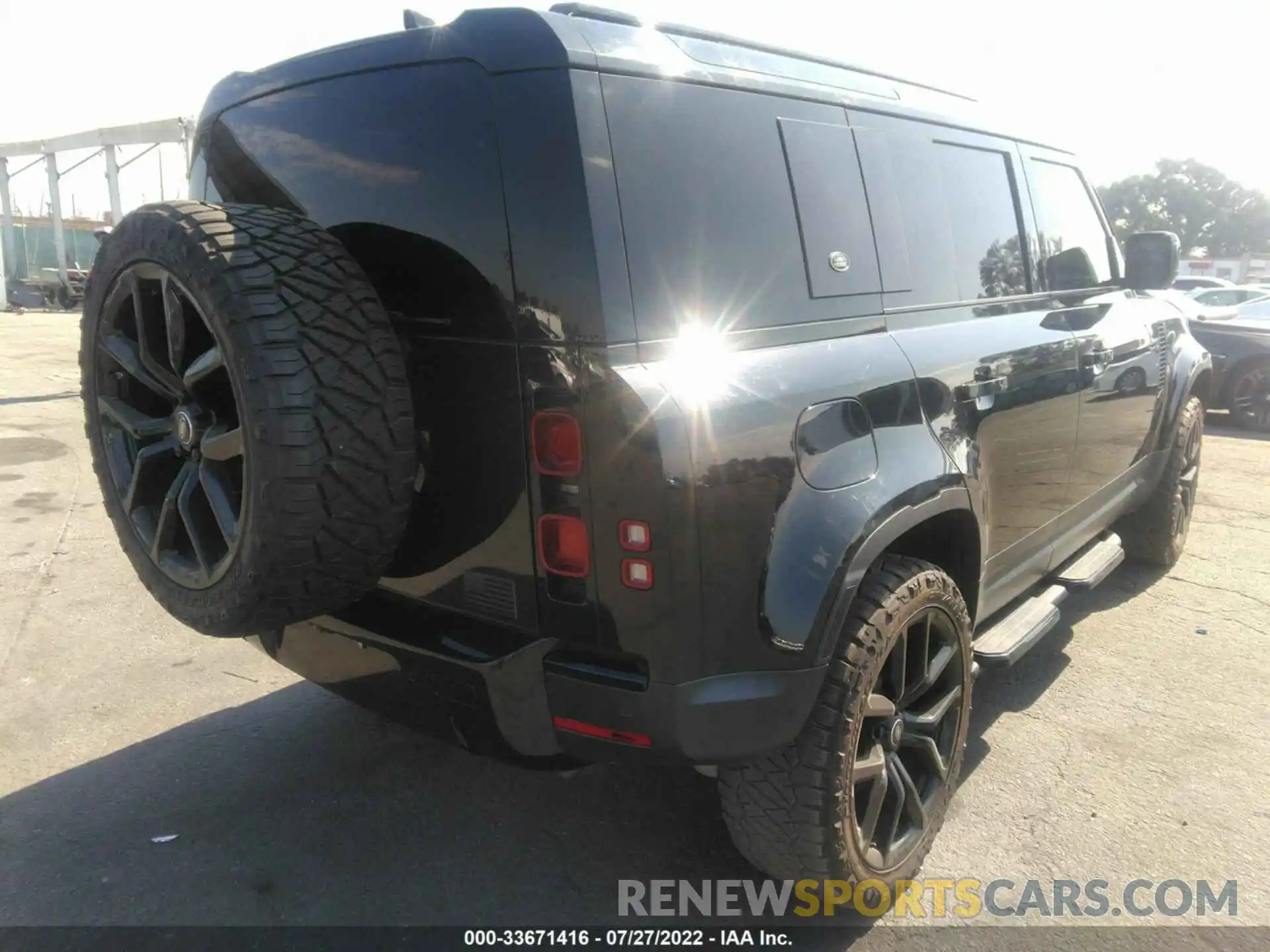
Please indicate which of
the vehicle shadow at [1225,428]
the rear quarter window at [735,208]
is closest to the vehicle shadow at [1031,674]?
the rear quarter window at [735,208]

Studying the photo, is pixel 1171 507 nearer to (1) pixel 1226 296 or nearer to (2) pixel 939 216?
(2) pixel 939 216

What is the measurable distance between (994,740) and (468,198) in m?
2.64

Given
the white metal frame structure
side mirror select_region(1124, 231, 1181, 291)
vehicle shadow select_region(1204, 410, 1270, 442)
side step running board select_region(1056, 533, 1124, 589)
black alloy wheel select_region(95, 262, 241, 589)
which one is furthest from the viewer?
the white metal frame structure

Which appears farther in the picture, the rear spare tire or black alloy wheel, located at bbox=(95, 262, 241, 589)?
black alloy wheel, located at bbox=(95, 262, 241, 589)

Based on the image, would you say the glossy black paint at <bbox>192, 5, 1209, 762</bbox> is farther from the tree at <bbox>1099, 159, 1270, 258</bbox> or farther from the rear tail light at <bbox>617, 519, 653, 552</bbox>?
the tree at <bbox>1099, 159, 1270, 258</bbox>

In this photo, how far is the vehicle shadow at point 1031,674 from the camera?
135 inches

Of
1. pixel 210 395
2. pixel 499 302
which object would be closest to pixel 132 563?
pixel 210 395

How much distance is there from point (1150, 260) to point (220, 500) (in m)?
3.99

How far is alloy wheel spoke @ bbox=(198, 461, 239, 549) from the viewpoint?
2.08 meters

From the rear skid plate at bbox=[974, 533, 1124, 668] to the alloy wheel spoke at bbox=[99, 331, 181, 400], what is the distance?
2.39 m

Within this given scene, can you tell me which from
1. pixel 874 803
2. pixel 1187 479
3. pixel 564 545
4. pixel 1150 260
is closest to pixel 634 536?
pixel 564 545

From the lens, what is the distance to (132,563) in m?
2.45

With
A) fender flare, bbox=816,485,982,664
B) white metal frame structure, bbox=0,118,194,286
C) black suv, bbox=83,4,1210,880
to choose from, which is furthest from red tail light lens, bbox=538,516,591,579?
white metal frame structure, bbox=0,118,194,286

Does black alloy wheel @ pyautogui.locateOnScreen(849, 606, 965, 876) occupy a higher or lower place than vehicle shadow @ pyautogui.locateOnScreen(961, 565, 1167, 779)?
higher
